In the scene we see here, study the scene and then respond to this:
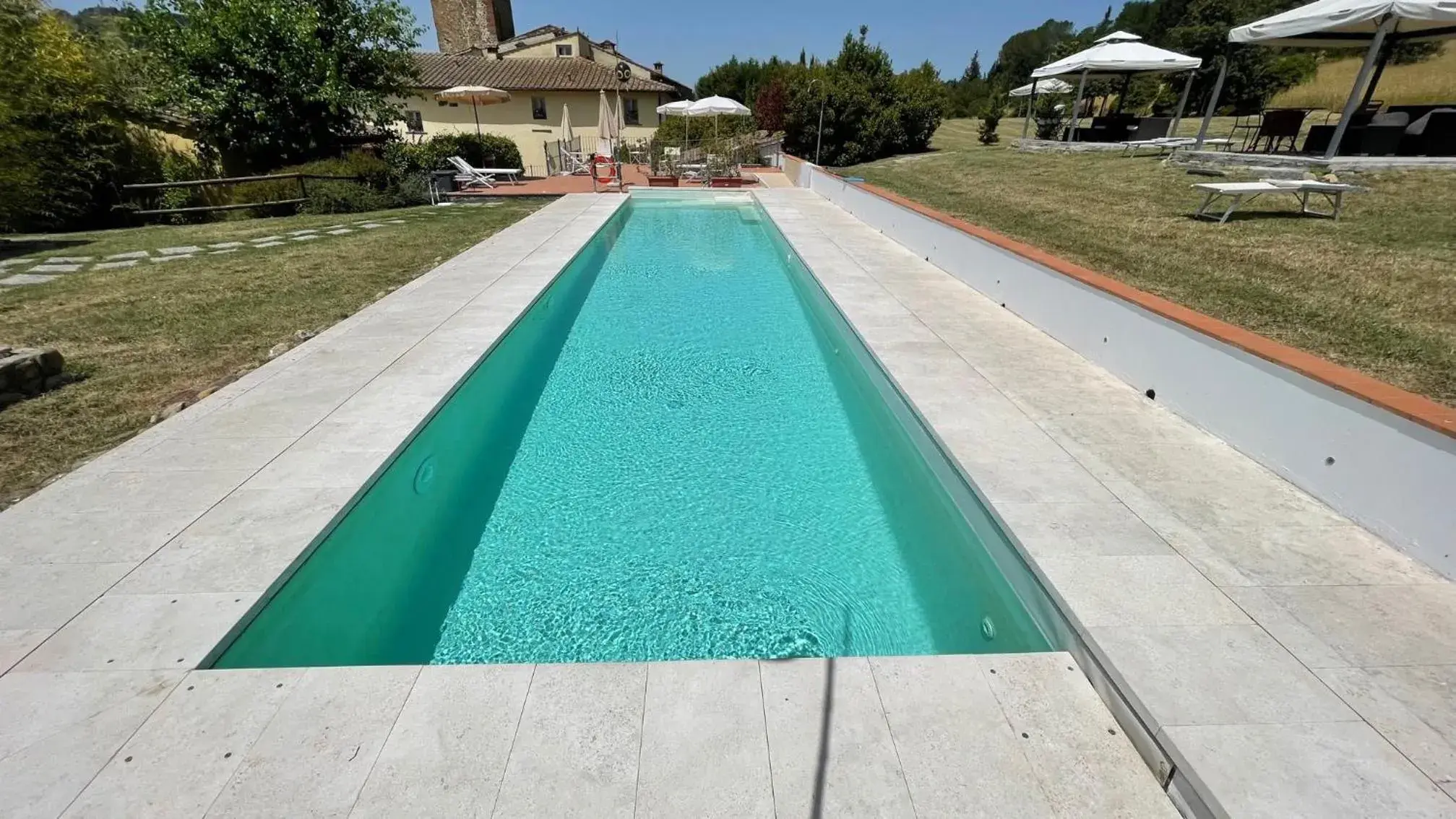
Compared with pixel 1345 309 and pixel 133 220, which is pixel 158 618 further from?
pixel 133 220

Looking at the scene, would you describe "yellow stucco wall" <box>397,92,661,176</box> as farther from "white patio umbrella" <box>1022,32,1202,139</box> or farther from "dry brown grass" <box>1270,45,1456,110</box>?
"dry brown grass" <box>1270,45,1456,110</box>

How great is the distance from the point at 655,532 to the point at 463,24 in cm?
4365

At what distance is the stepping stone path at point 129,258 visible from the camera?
786 centimetres

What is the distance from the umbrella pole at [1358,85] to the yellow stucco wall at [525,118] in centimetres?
2532

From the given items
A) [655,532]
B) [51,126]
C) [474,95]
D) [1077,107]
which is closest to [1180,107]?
[1077,107]

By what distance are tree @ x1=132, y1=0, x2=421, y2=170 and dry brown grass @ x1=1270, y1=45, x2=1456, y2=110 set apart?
85.3 feet

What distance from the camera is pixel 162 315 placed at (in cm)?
625

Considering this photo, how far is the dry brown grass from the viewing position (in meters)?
17.6

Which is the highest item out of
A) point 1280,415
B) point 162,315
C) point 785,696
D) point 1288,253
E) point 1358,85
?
point 1358,85

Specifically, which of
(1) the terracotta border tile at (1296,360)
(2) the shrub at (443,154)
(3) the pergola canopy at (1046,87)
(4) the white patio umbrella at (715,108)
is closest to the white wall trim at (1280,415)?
(1) the terracotta border tile at (1296,360)

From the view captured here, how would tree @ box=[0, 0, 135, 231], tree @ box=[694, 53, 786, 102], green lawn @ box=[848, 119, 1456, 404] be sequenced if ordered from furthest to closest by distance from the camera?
tree @ box=[694, 53, 786, 102] → tree @ box=[0, 0, 135, 231] → green lawn @ box=[848, 119, 1456, 404]

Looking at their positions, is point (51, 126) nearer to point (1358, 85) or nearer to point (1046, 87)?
point (1358, 85)

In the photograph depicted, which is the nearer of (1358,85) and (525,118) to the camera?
(1358,85)

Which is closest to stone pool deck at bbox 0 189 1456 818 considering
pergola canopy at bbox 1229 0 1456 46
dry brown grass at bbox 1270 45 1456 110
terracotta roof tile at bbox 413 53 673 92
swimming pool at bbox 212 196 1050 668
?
swimming pool at bbox 212 196 1050 668
